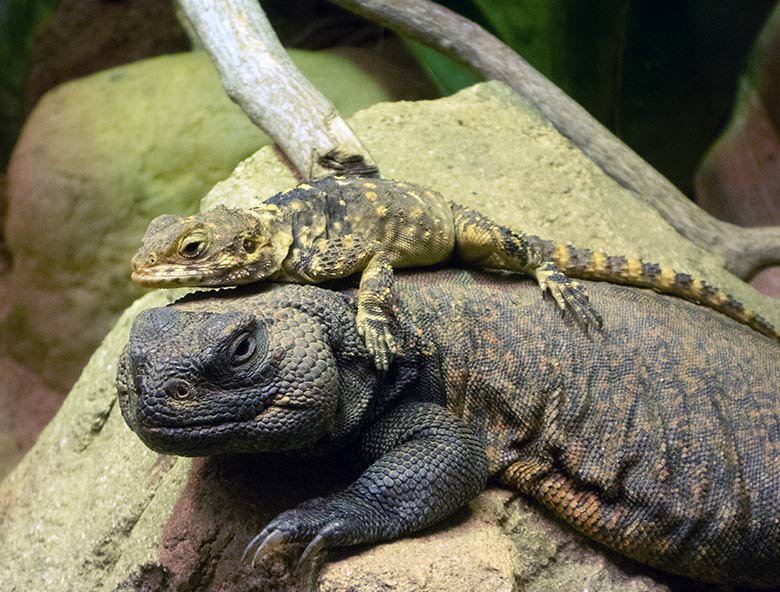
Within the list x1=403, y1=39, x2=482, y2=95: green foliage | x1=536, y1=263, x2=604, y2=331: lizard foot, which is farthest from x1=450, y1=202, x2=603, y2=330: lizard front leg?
x1=403, y1=39, x2=482, y2=95: green foliage

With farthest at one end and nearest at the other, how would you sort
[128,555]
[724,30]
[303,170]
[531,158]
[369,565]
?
[724,30] → [531,158] → [303,170] → [128,555] → [369,565]

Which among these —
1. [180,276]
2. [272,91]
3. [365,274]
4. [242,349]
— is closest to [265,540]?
[242,349]

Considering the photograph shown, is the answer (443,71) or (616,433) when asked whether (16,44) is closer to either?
(443,71)

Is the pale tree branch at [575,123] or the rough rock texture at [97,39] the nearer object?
the pale tree branch at [575,123]

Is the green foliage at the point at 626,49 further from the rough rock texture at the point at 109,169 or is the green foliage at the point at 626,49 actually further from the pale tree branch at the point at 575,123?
the rough rock texture at the point at 109,169

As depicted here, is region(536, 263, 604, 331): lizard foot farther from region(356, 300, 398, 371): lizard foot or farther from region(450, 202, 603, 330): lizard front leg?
region(356, 300, 398, 371): lizard foot

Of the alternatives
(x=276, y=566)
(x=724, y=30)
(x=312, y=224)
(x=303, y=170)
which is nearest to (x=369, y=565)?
(x=276, y=566)

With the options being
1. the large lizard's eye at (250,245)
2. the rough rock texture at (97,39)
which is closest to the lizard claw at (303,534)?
the large lizard's eye at (250,245)

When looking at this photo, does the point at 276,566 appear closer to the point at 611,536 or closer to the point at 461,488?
the point at 461,488
